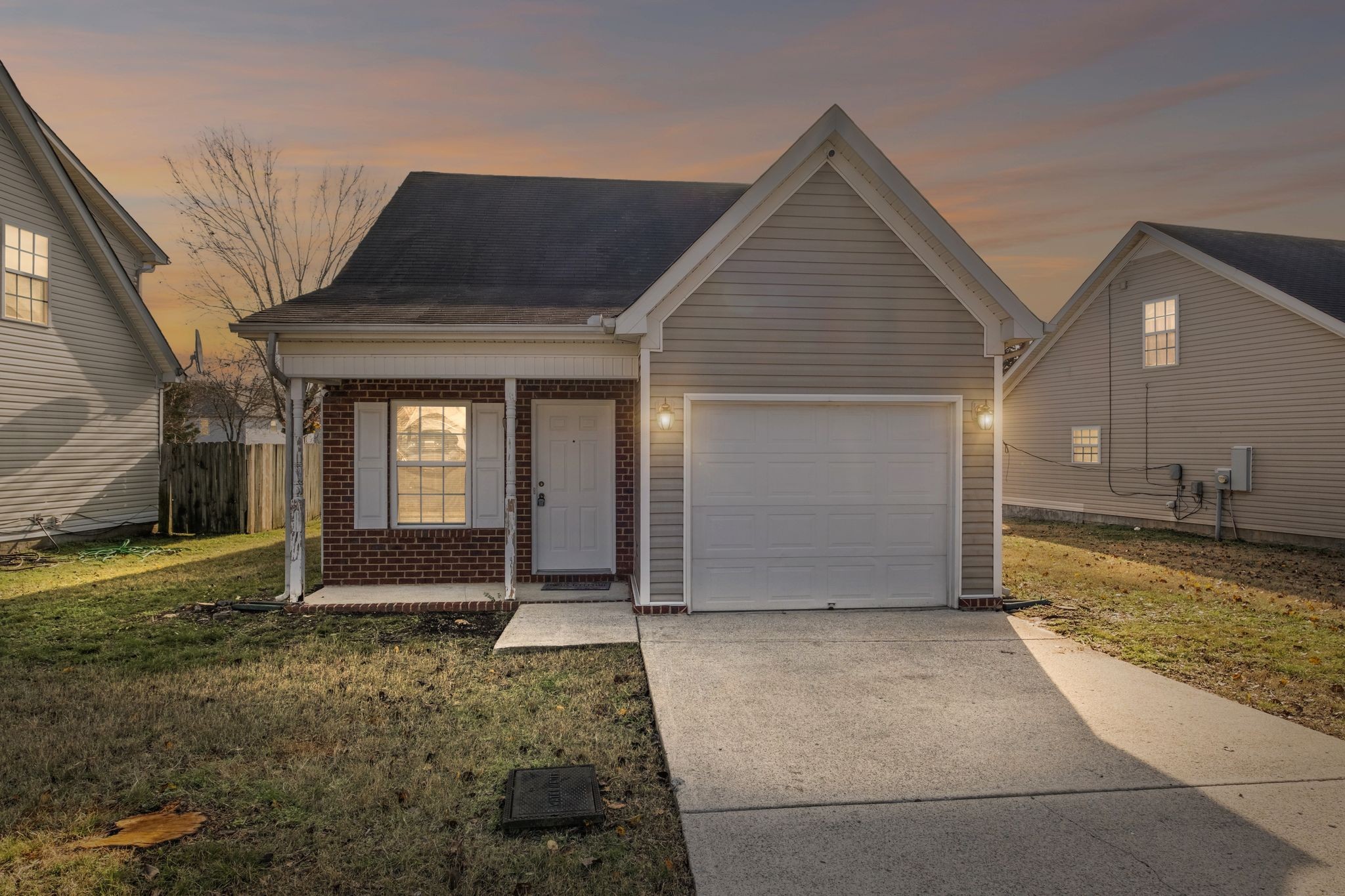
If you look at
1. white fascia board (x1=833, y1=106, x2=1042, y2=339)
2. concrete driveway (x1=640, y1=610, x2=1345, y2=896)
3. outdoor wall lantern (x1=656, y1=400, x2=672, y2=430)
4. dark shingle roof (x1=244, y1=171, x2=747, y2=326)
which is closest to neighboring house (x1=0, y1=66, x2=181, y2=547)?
dark shingle roof (x1=244, y1=171, x2=747, y2=326)

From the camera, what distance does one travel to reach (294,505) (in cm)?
825

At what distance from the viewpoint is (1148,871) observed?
3.15 meters

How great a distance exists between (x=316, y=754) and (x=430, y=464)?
17.4 feet

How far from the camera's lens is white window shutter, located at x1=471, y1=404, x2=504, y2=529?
9.38 metres

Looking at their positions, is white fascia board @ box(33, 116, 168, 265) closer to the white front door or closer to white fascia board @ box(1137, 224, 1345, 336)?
the white front door

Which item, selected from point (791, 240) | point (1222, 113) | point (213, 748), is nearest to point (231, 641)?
point (213, 748)

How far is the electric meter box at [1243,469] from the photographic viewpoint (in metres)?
14.3

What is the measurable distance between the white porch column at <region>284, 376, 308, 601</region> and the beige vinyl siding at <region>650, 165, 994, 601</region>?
4.02 m

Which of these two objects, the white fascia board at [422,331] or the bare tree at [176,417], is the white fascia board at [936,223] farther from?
the bare tree at [176,417]

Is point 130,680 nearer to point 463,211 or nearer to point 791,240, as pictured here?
point 791,240

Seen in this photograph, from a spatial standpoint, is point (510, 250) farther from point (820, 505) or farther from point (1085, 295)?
point (1085, 295)

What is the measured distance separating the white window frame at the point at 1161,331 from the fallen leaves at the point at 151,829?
18364mm

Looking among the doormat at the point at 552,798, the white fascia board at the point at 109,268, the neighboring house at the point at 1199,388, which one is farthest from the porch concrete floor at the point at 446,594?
the neighboring house at the point at 1199,388

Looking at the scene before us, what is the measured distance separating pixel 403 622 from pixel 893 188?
7.00 metres
